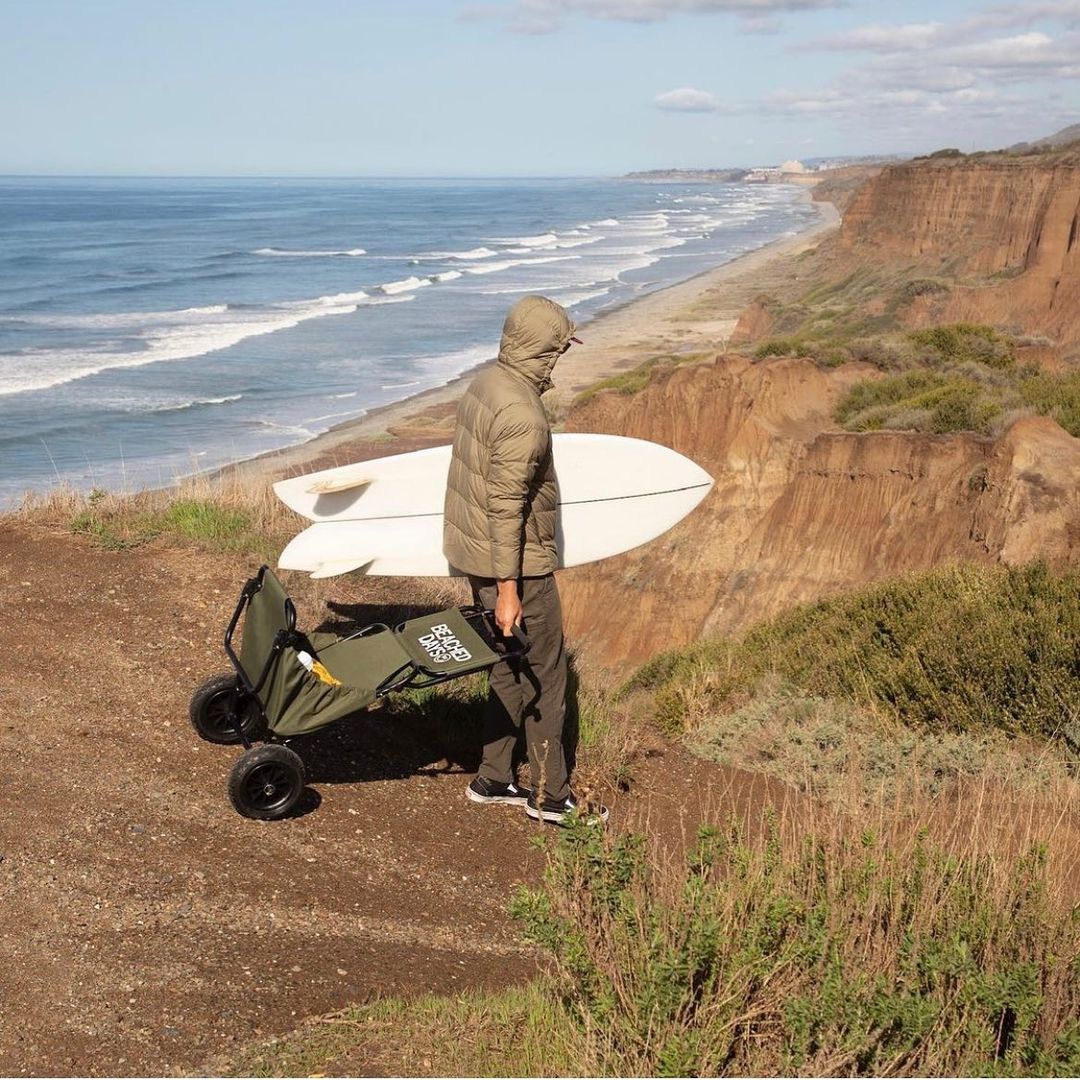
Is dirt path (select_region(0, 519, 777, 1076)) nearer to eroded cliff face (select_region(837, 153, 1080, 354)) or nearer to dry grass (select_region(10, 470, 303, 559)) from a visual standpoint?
dry grass (select_region(10, 470, 303, 559))

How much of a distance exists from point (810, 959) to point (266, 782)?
7.87 feet

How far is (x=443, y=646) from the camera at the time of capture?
5008 mm

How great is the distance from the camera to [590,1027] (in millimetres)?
2918

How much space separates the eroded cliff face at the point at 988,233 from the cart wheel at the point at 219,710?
2103 cm

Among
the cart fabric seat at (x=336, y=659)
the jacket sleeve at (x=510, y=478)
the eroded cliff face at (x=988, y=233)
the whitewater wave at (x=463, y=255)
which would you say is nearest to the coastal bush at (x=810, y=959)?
the jacket sleeve at (x=510, y=478)

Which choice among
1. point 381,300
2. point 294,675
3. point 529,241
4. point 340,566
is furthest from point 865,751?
point 529,241

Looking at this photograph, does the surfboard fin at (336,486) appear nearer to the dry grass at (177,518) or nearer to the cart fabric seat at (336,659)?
the dry grass at (177,518)

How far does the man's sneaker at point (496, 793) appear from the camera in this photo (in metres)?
5.11

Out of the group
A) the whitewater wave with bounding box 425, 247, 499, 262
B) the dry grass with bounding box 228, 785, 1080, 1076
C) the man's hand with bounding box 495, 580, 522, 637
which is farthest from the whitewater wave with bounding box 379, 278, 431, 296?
the dry grass with bounding box 228, 785, 1080, 1076

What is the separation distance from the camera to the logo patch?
16.1ft

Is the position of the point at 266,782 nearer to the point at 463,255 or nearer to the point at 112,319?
the point at 112,319

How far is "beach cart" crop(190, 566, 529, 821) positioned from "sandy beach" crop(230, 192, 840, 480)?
15.8 feet

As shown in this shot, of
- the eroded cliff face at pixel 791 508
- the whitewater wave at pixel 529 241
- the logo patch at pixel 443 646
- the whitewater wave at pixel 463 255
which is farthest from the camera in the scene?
the whitewater wave at pixel 529 241

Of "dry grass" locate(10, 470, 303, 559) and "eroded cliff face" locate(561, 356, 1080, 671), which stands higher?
"dry grass" locate(10, 470, 303, 559)
